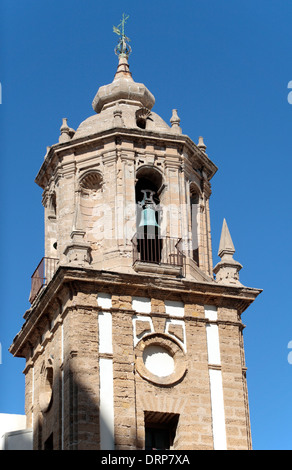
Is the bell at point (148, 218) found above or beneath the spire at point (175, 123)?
beneath

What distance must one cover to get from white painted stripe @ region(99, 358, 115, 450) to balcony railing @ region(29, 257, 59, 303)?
11.9 ft

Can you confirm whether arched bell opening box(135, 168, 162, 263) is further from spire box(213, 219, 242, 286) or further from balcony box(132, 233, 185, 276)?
spire box(213, 219, 242, 286)

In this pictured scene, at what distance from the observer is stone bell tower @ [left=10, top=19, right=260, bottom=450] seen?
3416cm

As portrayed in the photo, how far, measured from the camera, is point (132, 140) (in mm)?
37531

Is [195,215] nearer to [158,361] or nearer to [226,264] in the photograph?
[226,264]

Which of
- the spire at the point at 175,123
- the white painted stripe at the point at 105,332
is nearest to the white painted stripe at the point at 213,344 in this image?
the white painted stripe at the point at 105,332

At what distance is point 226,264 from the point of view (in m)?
36.6

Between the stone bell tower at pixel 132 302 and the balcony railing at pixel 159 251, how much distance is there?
4 cm

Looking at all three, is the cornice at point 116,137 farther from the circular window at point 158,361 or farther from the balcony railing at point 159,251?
the circular window at point 158,361

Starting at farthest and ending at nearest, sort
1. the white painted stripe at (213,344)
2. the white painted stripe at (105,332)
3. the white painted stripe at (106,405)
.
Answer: the white painted stripe at (213,344) → the white painted stripe at (105,332) → the white painted stripe at (106,405)

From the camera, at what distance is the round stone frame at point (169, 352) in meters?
34.6

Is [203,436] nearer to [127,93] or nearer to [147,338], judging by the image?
[147,338]
